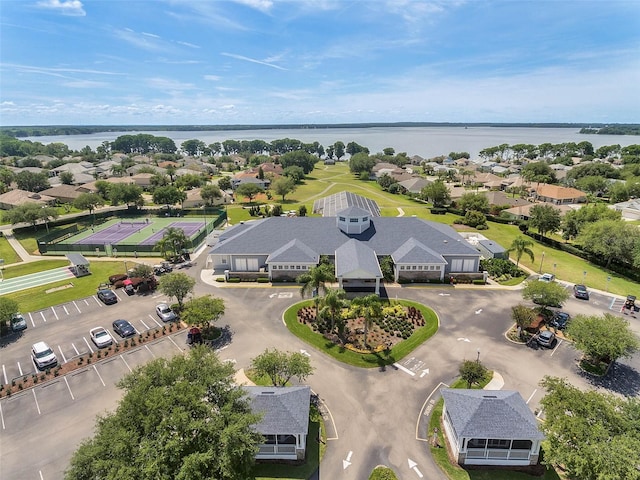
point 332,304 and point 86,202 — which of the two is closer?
point 332,304

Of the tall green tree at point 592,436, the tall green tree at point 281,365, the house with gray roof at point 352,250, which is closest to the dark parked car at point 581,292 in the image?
the house with gray roof at point 352,250

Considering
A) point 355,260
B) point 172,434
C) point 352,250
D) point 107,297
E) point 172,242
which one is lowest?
point 107,297

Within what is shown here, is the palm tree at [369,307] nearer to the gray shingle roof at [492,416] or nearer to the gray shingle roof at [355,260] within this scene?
the gray shingle roof at [492,416]

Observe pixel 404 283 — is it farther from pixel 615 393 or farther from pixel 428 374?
pixel 615 393

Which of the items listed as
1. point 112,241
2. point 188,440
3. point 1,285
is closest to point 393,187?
point 112,241

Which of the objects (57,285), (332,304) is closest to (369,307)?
(332,304)

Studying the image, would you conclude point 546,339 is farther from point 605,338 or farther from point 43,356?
point 43,356
